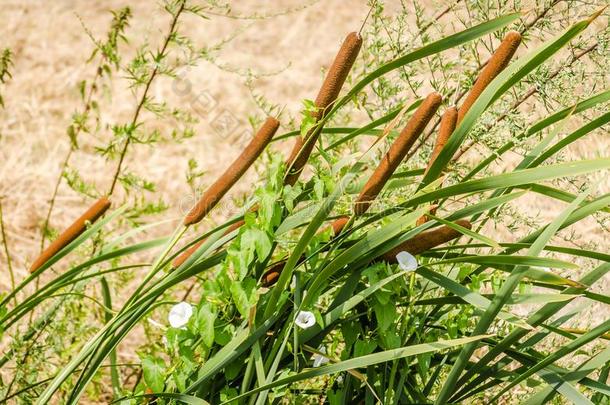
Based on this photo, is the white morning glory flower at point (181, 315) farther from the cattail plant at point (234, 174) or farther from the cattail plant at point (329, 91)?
the cattail plant at point (329, 91)

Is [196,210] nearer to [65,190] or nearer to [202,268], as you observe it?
[202,268]

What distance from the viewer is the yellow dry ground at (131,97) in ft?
11.2

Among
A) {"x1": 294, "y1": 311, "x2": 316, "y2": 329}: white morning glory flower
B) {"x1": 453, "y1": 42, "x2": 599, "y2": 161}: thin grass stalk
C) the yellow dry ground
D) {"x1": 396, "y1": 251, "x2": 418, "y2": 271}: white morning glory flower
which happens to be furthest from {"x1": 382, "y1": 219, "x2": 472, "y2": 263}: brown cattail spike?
the yellow dry ground

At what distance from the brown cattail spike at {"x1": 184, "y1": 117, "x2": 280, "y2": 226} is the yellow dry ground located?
149cm

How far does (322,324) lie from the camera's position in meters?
1.22

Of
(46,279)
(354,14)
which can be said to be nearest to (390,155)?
(46,279)

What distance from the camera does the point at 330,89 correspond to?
1.30 meters

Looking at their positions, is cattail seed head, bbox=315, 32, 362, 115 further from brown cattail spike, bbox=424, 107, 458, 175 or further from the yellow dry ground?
the yellow dry ground

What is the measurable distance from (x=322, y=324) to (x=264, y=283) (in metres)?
0.19

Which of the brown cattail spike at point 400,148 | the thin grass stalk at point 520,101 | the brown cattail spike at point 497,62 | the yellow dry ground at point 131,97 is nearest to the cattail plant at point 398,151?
the brown cattail spike at point 400,148

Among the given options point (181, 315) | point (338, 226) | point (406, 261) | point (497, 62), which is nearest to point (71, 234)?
point (181, 315)

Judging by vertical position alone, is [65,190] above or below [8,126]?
below

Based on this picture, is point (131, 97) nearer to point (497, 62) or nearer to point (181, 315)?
point (181, 315)

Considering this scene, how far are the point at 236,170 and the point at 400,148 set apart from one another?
33cm
